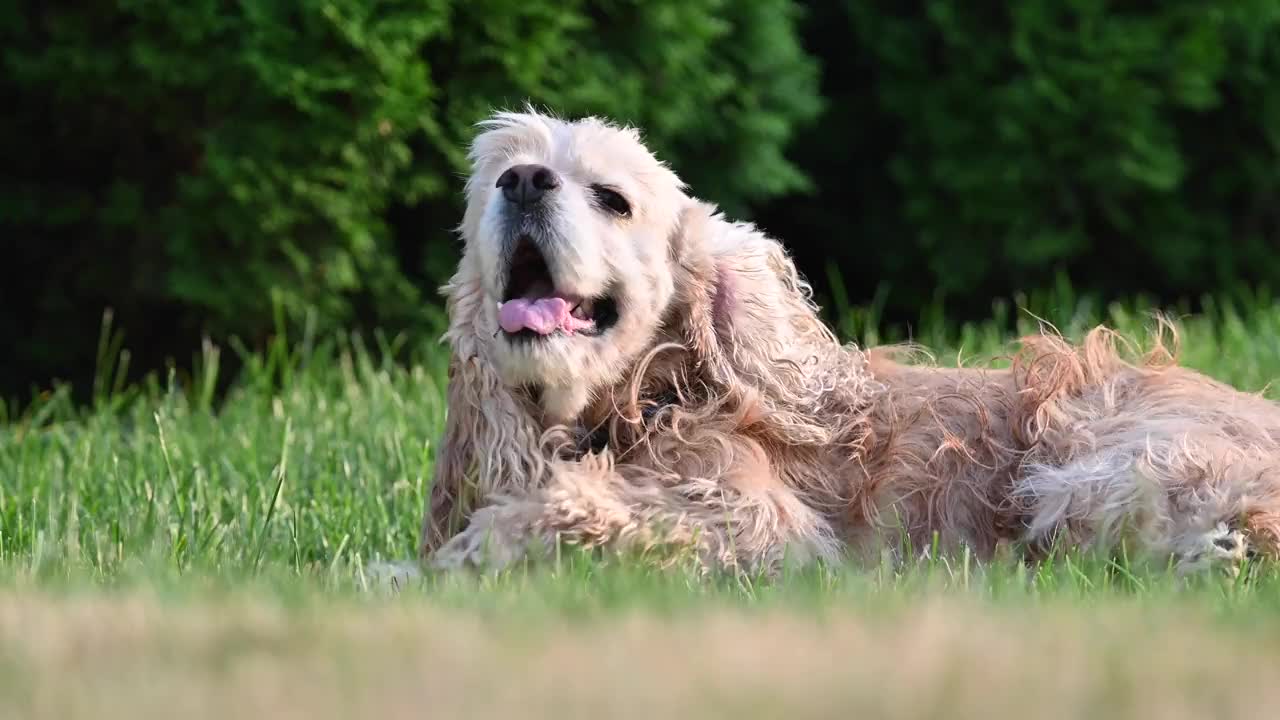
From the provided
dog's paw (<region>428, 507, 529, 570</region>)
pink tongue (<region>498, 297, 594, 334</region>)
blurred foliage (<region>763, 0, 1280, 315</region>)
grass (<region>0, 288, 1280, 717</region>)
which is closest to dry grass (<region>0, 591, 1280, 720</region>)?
grass (<region>0, 288, 1280, 717</region>)

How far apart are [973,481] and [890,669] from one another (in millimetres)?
2088

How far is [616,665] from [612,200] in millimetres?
1813

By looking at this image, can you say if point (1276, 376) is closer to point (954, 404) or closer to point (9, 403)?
point (954, 404)

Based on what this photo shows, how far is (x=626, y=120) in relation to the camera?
309 inches

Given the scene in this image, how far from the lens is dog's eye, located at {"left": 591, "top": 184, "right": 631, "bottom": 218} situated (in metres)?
3.68

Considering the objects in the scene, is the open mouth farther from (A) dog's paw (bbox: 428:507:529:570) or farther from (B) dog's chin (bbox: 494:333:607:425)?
(A) dog's paw (bbox: 428:507:529:570)

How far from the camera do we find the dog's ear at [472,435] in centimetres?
373

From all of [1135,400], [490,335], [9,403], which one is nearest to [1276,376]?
[1135,400]

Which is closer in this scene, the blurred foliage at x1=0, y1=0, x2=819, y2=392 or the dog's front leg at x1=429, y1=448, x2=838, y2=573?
the dog's front leg at x1=429, y1=448, x2=838, y2=573

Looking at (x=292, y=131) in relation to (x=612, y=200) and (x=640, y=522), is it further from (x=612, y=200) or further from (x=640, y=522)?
(x=640, y=522)

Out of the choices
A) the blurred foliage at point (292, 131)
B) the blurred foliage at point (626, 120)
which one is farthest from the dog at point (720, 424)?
the blurred foliage at point (292, 131)

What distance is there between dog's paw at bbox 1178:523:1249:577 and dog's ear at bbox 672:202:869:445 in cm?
83

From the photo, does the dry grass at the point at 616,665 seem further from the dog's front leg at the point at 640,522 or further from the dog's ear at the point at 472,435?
the dog's ear at the point at 472,435

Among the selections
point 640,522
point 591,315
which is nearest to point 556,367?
point 591,315
